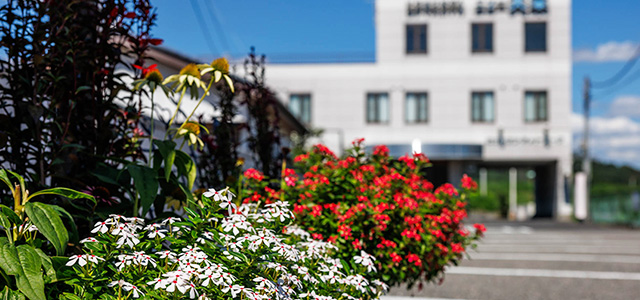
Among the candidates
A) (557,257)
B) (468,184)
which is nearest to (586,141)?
(557,257)

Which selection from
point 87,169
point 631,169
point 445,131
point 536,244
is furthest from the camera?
point 631,169

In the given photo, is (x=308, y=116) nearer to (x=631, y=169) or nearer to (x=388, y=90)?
(x=388, y=90)

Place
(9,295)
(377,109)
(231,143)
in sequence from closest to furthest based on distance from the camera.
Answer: (9,295) < (231,143) < (377,109)

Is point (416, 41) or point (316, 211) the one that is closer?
point (316, 211)

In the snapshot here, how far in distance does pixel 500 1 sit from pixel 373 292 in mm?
26206

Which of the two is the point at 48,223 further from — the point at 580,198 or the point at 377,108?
the point at 580,198

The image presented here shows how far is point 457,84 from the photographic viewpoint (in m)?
27.4

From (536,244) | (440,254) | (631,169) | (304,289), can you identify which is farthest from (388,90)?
(631,169)

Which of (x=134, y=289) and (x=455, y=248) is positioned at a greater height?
(x=134, y=289)

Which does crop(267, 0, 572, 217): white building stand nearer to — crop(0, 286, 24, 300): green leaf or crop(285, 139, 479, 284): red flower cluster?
crop(285, 139, 479, 284): red flower cluster

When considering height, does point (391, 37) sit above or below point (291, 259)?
above

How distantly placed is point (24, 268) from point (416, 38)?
26.8 m

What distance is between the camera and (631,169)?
93062 millimetres

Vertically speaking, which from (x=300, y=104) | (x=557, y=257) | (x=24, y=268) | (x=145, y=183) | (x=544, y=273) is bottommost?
(x=557, y=257)
